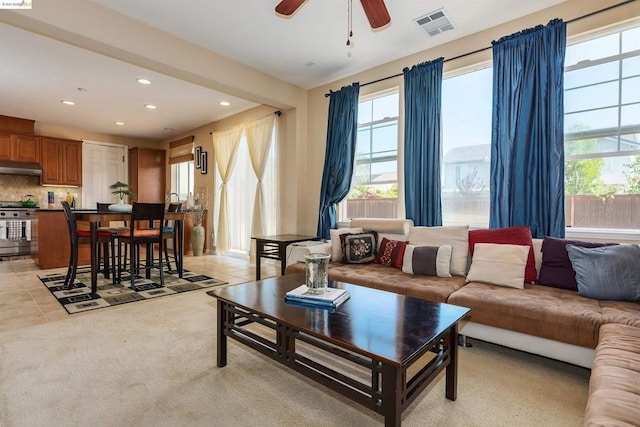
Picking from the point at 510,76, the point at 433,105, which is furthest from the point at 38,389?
the point at 510,76

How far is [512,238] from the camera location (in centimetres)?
268

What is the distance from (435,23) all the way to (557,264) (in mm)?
2420

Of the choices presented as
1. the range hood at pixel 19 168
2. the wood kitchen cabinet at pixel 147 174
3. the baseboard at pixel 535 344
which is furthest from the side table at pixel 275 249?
the range hood at pixel 19 168

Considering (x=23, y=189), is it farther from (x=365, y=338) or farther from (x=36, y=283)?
(x=365, y=338)

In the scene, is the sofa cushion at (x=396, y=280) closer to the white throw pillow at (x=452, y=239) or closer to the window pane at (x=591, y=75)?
the white throw pillow at (x=452, y=239)

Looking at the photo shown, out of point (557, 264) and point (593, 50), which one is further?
point (593, 50)

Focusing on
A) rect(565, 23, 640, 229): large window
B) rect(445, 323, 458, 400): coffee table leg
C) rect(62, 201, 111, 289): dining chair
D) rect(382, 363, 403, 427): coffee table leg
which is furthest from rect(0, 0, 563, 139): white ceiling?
rect(382, 363, 403, 427): coffee table leg

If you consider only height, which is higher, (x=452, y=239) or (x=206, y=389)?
(x=452, y=239)

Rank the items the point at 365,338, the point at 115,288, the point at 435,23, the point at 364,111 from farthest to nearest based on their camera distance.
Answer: the point at 364,111 < the point at 115,288 < the point at 435,23 < the point at 365,338

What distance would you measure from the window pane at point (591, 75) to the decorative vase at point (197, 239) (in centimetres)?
593

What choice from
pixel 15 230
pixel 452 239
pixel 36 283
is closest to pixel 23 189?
pixel 15 230

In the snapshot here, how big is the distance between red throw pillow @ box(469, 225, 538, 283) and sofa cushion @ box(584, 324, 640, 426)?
0.85m

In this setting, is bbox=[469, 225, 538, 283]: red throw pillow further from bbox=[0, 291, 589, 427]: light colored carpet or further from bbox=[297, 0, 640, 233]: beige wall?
bbox=[297, 0, 640, 233]: beige wall

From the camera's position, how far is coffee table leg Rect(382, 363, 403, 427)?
122 cm
